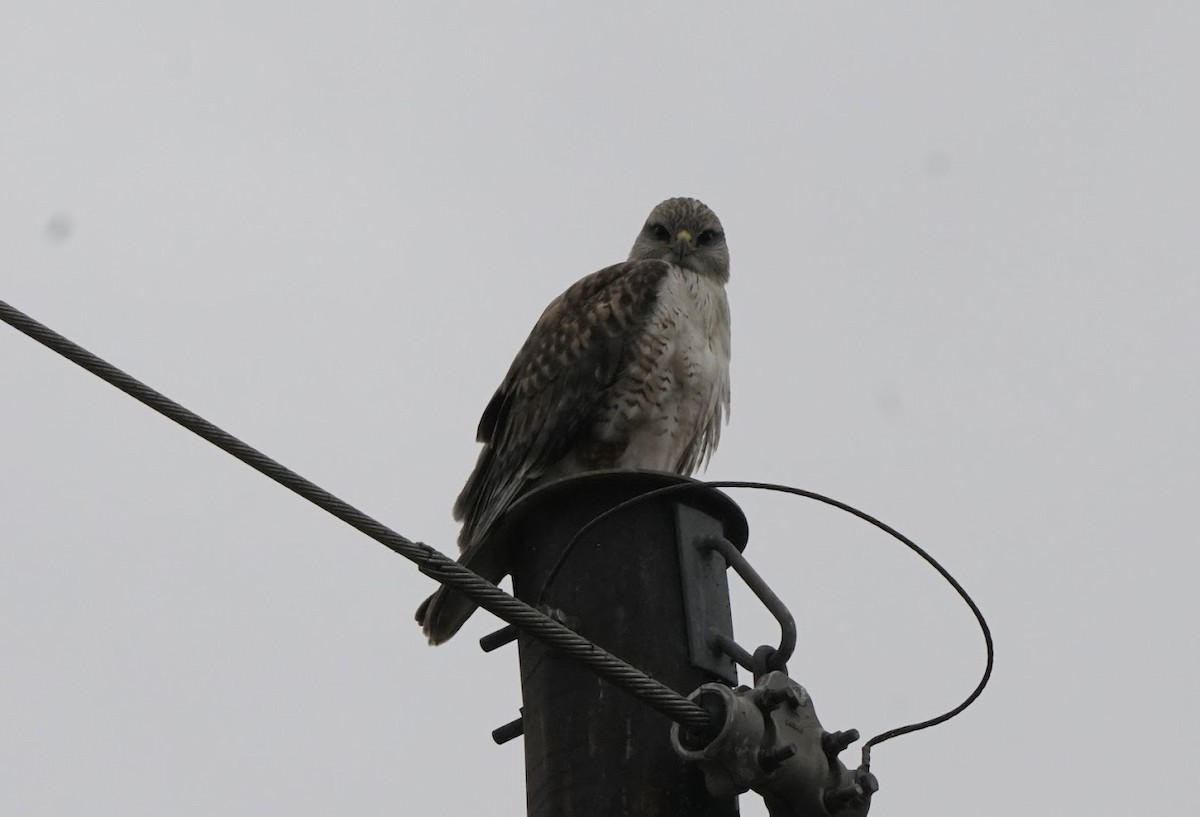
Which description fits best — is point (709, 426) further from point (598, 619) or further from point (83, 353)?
point (83, 353)

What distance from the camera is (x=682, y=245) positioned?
7457 mm

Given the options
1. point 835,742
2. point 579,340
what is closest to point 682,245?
point 579,340

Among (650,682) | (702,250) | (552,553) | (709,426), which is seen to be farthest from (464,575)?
(702,250)

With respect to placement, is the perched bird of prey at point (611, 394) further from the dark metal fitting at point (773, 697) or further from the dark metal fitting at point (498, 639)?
the dark metal fitting at point (773, 697)

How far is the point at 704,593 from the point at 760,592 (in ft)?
0.42

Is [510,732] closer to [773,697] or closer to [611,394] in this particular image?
[773,697]

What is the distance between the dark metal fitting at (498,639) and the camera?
3.98 meters

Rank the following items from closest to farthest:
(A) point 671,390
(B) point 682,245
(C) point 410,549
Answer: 1. (C) point 410,549
2. (A) point 671,390
3. (B) point 682,245

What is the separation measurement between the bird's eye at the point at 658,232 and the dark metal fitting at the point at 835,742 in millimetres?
4550

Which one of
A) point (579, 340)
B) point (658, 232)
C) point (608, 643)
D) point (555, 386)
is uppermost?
point (658, 232)

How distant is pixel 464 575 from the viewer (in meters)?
3.24

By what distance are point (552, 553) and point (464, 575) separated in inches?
25.0

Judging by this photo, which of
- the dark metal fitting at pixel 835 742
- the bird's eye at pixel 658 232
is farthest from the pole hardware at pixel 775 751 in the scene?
the bird's eye at pixel 658 232

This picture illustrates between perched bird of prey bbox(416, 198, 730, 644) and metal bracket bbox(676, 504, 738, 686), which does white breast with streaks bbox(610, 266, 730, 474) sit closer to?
perched bird of prey bbox(416, 198, 730, 644)
